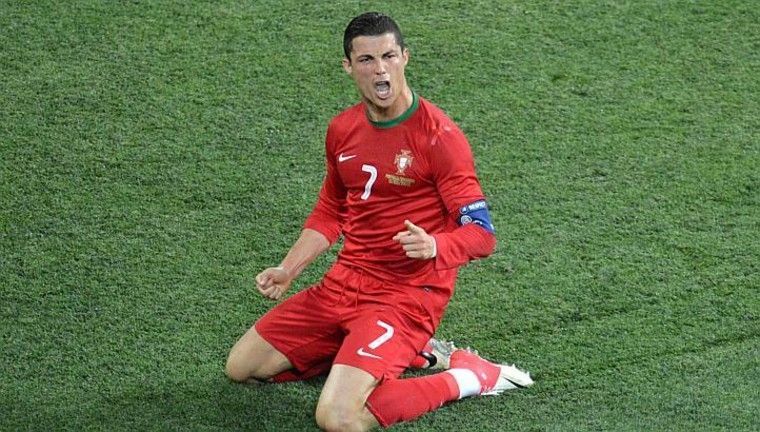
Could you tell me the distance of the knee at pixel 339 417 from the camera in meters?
4.52

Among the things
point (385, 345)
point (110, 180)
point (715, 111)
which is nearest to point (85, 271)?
point (110, 180)

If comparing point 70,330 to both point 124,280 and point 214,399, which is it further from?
point 214,399

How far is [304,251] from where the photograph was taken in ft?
15.9

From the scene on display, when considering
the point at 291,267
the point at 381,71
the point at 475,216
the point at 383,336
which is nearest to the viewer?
the point at 475,216

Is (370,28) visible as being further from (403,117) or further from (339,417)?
(339,417)

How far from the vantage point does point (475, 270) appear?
5559mm

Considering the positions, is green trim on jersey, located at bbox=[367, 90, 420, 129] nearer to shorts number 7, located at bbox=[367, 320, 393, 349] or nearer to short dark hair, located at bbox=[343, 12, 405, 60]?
short dark hair, located at bbox=[343, 12, 405, 60]

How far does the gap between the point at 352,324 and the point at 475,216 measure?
61cm

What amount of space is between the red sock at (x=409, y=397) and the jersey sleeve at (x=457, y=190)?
0.51 meters

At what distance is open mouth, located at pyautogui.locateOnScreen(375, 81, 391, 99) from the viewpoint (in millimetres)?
4566

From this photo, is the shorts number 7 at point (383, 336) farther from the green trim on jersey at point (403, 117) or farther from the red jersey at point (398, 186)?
the green trim on jersey at point (403, 117)

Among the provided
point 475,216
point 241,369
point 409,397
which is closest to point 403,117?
point 475,216

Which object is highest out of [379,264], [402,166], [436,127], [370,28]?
[370,28]

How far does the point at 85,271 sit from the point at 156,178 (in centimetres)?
70
